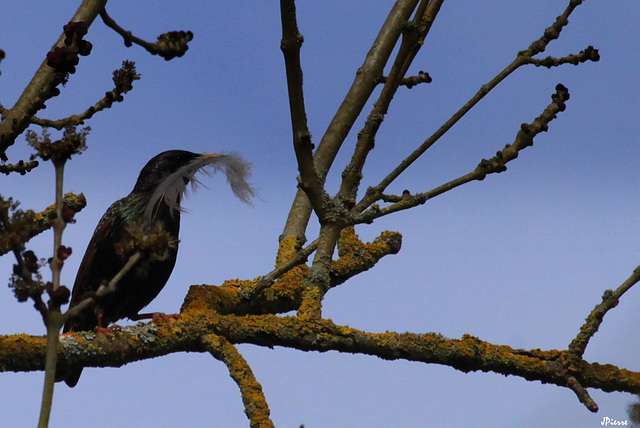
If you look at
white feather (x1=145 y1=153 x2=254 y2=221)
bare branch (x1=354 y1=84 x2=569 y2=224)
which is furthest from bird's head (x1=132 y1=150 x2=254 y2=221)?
bare branch (x1=354 y1=84 x2=569 y2=224)

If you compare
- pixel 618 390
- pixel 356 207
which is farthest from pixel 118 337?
pixel 618 390

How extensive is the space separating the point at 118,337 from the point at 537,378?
75.9 inches

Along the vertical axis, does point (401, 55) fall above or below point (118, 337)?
above

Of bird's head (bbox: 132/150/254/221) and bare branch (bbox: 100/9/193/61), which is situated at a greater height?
bird's head (bbox: 132/150/254/221)

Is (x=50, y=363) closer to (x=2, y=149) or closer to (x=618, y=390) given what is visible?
(x=2, y=149)

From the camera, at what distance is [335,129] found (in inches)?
209

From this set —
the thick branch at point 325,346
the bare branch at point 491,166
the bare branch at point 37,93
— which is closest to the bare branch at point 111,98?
the bare branch at point 37,93

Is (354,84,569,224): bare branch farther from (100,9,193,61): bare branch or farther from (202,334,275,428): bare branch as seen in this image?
(100,9,193,61): bare branch

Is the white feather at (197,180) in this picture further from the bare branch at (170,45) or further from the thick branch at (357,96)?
the bare branch at (170,45)

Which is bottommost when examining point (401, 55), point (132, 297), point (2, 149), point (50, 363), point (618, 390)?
point (50, 363)

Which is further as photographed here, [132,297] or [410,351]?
A: [132,297]

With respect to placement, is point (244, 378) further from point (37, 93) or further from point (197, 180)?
point (197, 180)

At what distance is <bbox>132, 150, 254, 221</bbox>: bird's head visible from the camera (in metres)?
4.95

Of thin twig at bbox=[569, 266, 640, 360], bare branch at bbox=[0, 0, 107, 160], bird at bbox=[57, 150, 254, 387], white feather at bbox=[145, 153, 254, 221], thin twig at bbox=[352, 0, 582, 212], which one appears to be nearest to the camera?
bare branch at bbox=[0, 0, 107, 160]
